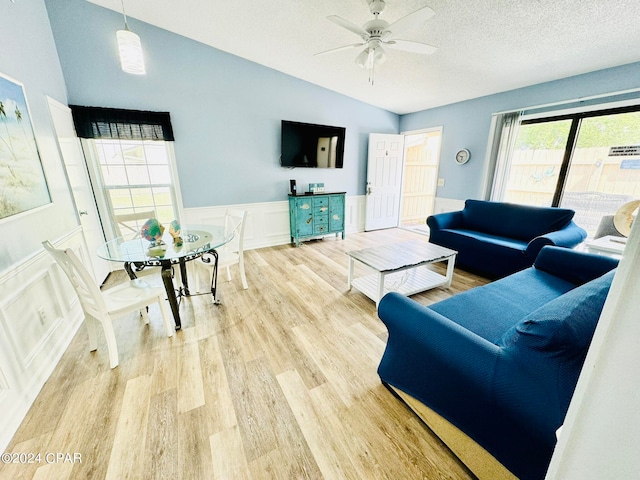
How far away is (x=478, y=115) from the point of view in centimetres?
393

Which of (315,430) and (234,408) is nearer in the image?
(315,430)

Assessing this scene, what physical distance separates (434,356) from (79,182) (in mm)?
3804

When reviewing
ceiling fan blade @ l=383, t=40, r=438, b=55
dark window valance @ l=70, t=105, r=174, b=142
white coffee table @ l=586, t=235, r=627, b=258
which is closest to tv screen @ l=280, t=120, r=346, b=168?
dark window valance @ l=70, t=105, r=174, b=142

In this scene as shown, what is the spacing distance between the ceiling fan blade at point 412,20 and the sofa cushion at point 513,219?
261 centimetres

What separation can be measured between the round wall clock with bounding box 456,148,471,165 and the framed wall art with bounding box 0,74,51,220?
5225mm

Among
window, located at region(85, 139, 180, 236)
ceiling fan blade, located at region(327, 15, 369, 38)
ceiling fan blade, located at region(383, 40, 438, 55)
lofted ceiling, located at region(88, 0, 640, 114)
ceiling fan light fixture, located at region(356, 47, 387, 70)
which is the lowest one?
window, located at region(85, 139, 180, 236)

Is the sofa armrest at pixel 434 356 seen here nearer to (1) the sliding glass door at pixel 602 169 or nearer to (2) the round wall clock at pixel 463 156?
(1) the sliding glass door at pixel 602 169

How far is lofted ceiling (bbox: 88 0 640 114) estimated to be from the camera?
205 cm

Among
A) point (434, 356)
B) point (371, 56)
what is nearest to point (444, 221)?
point (371, 56)

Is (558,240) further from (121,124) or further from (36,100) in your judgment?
(121,124)

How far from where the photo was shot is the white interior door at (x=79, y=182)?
2479 millimetres

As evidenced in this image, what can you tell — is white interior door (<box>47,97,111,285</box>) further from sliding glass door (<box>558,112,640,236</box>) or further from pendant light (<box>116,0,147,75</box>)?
sliding glass door (<box>558,112,640,236</box>)

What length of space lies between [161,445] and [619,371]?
1.76 meters

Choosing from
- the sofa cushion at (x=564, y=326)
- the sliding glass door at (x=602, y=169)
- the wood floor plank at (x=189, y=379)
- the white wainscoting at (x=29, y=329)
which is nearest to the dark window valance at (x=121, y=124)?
the white wainscoting at (x=29, y=329)
